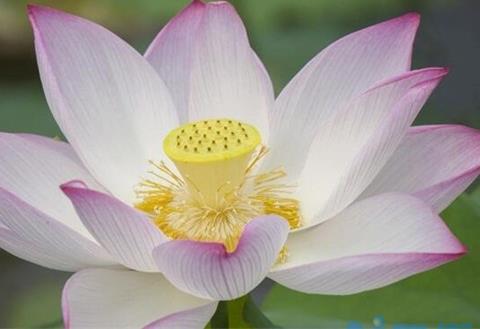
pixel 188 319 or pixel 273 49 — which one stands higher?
pixel 188 319

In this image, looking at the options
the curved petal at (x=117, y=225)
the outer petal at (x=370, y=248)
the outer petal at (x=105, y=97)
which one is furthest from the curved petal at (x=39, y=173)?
the outer petal at (x=370, y=248)

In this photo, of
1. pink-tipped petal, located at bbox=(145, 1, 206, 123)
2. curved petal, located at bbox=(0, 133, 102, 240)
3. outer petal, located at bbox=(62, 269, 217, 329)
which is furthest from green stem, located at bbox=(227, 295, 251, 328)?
pink-tipped petal, located at bbox=(145, 1, 206, 123)

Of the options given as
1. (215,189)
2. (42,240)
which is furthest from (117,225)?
(215,189)

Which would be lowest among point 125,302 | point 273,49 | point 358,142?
point 273,49

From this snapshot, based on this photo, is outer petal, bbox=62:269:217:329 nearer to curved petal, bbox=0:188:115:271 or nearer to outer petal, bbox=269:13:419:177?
curved petal, bbox=0:188:115:271

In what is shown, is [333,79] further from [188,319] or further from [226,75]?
[188,319]
